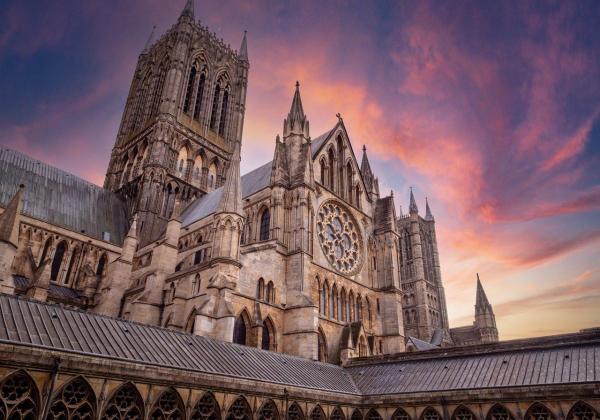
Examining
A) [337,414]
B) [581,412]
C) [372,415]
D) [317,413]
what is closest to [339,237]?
[372,415]

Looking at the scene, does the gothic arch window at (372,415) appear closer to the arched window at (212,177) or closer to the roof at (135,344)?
the roof at (135,344)

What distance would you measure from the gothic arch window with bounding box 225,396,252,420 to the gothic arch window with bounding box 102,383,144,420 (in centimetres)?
367

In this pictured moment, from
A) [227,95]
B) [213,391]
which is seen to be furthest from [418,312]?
[213,391]

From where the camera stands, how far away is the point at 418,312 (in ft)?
252

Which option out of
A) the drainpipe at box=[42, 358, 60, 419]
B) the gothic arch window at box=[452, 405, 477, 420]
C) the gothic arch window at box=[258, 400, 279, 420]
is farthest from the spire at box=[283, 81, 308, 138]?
the drainpipe at box=[42, 358, 60, 419]

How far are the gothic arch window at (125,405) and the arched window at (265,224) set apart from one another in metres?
20.1

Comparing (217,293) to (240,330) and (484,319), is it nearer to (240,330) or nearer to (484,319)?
(240,330)

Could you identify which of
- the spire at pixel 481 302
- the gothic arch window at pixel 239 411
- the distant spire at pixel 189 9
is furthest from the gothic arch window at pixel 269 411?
the spire at pixel 481 302

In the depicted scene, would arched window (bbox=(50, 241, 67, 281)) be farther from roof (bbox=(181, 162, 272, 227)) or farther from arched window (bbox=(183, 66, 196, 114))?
arched window (bbox=(183, 66, 196, 114))

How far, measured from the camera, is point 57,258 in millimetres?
39656

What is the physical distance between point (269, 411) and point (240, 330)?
868cm

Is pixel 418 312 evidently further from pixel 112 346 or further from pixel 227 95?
pixel 112 346

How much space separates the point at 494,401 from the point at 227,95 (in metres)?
57.1

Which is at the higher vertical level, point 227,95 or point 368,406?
point 227,95
